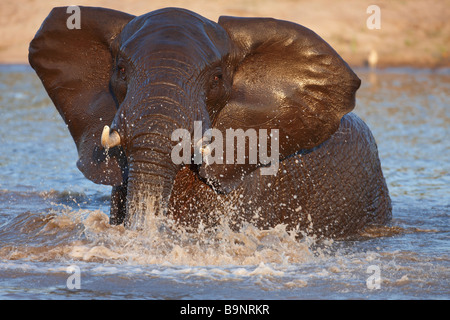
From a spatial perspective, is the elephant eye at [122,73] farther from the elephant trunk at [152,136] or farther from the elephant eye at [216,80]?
the elephant eye at [216,80]

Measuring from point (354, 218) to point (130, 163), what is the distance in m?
2.93

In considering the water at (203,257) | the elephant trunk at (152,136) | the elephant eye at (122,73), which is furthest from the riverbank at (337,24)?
the elephant trunk at (152,136)

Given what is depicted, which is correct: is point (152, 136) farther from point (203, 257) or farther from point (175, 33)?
point (203, 257)

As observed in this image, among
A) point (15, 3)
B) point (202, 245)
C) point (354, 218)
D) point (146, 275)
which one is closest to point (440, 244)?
point (354, 218)

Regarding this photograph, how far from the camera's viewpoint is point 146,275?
613 cm

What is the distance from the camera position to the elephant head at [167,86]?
5871mm

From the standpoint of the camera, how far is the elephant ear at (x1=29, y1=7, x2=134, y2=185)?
21.9 feet

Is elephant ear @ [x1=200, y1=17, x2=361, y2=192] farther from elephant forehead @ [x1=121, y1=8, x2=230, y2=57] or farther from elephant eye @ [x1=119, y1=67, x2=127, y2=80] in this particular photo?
elephant eye @ [x1=119, y1=67, x2=127, y2=80]

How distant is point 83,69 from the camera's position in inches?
271

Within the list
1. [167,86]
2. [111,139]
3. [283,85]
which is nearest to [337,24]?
[283,85]

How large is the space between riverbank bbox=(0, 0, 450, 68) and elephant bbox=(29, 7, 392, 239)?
22.4 meters

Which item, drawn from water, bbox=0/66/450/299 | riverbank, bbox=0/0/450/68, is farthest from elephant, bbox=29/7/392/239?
riverbank, bbox=0/0/450/68

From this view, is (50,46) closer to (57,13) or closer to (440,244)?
(57,13)
